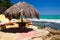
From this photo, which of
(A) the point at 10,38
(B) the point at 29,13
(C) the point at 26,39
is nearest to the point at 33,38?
(C) the point at 26,39

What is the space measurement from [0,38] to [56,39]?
11.5 ft

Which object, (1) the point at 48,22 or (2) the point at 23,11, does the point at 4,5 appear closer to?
(1) the point at 48,22

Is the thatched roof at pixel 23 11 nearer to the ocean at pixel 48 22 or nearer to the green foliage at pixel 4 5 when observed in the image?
the ocean at pixel 48 22

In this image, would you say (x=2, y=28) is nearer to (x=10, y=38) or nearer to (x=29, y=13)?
(x=29, y=13)

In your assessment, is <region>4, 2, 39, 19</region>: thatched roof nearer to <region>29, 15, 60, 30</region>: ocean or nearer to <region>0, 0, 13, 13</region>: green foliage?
<region>29, 15, 60, 30</region>: ocean

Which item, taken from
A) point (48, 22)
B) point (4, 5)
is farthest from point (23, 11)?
point (48, 22)

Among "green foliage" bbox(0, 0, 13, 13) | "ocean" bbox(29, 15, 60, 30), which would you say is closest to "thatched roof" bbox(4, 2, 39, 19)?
"ocean" bbox(29, 15, 60, 30)

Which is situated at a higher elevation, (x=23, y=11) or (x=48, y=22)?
(x=23, y=11)

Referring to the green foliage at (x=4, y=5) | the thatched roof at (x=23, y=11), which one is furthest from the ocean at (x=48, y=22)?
the thatched roof at (x=23, y=11)

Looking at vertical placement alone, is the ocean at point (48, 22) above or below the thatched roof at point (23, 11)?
below

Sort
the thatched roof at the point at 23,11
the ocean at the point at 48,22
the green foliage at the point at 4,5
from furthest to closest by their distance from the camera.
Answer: the green foliage at the point at 4,5, the ocean at the point at 48,22, the thatched roof at the point at 23,11

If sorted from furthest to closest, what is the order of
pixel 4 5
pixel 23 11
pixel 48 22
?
pixel 48 22
pixel 4 5
pixel 23 11

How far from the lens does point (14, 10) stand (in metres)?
14.4

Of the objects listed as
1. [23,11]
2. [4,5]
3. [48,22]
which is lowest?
[48,22]
